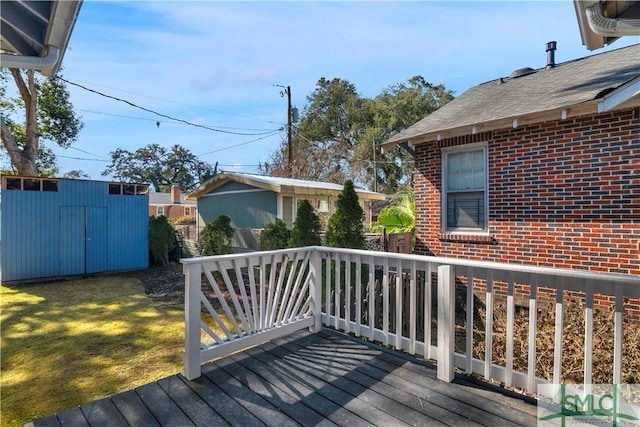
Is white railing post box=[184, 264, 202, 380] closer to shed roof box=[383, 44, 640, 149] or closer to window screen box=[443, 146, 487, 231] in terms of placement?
shed roof box=[383, 44, 640, 149]

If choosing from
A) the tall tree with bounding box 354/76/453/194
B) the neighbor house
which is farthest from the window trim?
the tall tree with bounding box 354/76/453/194

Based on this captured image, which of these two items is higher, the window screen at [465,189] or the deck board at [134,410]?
the window screen at [465,189]

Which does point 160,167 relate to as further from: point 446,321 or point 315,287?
point 446,321

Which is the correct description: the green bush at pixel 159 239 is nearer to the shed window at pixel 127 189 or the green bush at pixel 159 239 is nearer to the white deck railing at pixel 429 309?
the shed window at pixel 127 189

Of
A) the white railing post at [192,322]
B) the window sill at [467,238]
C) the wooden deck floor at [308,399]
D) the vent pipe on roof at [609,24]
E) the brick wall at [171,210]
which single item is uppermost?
the vent pipe on roof at [609,24]

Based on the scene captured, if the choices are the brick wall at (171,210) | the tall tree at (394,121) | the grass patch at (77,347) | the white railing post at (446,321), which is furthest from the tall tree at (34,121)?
the tall tree at (394,121)

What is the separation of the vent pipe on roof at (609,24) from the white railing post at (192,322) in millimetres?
3404

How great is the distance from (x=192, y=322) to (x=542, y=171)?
482 cm

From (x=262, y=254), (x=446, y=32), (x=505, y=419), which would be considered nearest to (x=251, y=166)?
(x=446, y=32)

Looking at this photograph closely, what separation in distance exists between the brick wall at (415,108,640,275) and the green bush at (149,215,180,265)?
28.2ft

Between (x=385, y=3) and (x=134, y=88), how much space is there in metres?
11.6

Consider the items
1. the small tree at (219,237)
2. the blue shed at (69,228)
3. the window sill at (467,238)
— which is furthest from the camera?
the small tree at (219,237)

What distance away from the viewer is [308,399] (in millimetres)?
2402

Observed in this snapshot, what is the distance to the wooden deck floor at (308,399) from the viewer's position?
2150 mm
